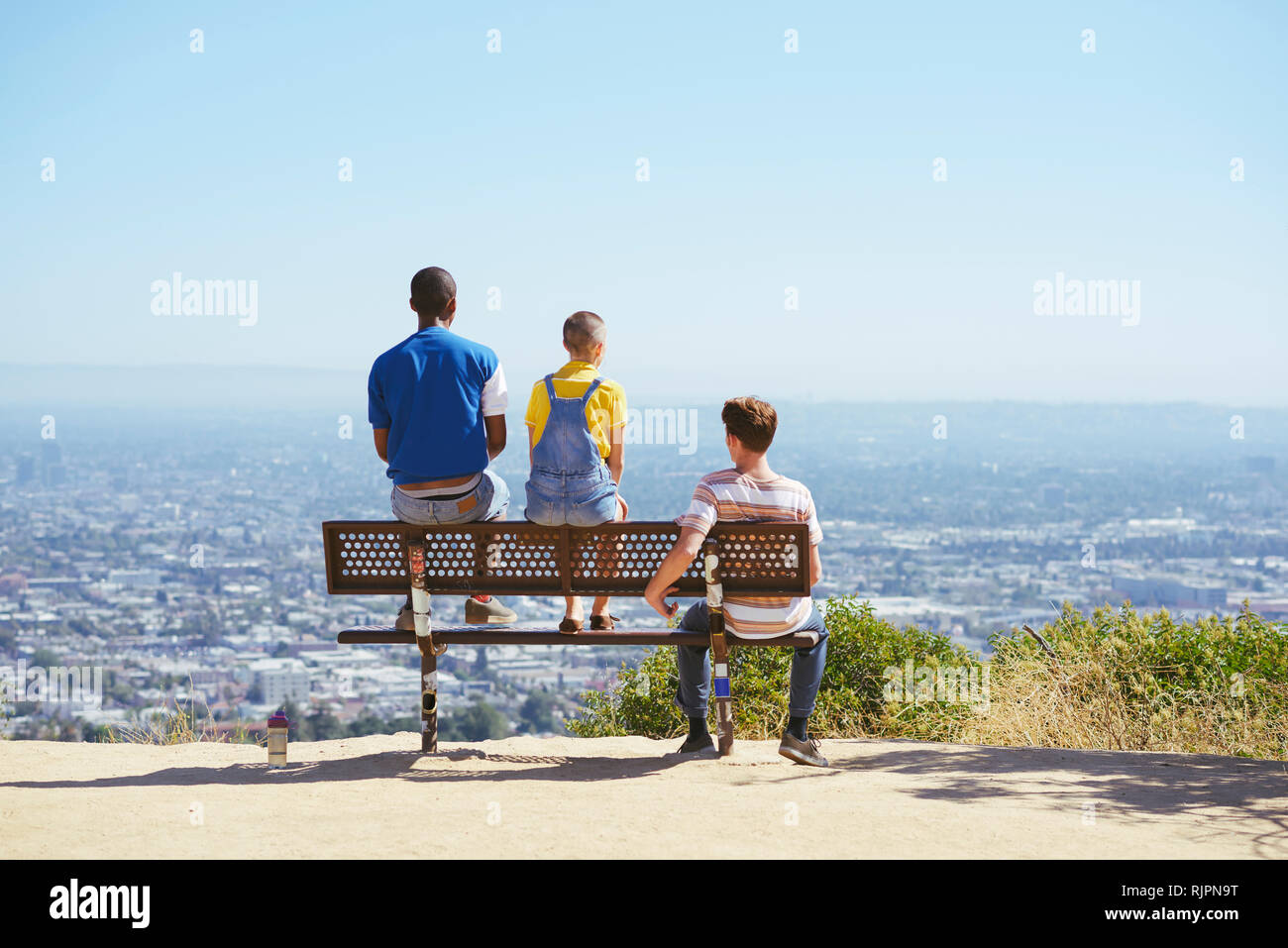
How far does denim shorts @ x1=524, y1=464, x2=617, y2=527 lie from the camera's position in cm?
533

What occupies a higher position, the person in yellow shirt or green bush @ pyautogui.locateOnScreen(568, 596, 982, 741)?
the person in yellow shirt

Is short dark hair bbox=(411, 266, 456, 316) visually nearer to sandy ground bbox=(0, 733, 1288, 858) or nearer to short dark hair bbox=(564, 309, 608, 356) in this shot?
short dark hair bbox=(564, 309, 608, 356)

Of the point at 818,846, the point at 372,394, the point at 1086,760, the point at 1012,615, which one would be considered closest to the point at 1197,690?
the point at 1086,760

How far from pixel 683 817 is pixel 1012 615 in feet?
141

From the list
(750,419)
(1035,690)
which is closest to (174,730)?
(750,419)

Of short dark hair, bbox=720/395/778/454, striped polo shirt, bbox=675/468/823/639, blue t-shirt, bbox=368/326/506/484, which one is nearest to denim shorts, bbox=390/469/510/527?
blue t-shirt, bbox=368/326/506/484

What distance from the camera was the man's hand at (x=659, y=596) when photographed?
5215 mm

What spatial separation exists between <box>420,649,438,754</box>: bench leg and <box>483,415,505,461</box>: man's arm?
939mm

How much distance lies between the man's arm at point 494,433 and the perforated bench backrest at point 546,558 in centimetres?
36

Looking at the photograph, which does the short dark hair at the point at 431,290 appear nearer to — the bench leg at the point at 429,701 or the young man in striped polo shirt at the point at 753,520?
the young man in striped polo shirt at the point at 753,520

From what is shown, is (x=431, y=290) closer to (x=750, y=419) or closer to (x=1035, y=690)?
(x=750, y=419)

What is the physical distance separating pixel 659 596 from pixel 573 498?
1.84 feet

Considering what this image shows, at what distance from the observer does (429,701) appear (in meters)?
5.74

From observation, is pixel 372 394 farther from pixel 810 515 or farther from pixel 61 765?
pixel 61 765
